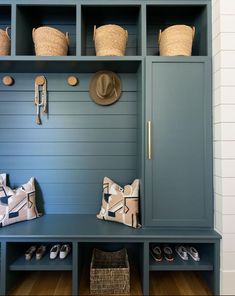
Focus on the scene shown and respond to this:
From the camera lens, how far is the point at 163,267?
1645 millimetres

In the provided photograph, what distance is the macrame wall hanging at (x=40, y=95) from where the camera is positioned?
207 centimetres

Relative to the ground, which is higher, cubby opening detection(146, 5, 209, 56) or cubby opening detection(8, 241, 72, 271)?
cubby opening detection(146, 5, 209, 56)

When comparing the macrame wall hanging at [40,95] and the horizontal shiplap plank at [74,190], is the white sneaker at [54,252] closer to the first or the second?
the horizontal shiplap plank at [74,190]

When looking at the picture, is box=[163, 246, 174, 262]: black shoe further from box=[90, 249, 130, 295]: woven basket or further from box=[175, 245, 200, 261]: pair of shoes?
box=[90, 249, 130, 295]: woven basket

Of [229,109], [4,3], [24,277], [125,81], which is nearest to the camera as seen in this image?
[229,109]

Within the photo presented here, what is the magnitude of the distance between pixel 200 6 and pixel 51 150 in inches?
71.8

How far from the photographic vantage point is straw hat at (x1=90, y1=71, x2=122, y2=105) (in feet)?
6.56

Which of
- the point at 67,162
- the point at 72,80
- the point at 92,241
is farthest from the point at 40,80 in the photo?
the point at 92,241

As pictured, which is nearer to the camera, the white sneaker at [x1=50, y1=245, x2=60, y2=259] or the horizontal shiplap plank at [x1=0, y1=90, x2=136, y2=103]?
the white sneaker at [x1=50, y1=245, x2=60, y2=259]

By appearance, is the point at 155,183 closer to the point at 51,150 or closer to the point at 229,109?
the point at 229,109

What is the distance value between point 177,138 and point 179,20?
3.94 ft

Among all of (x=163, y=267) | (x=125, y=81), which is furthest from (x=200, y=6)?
(x=163, y=267)

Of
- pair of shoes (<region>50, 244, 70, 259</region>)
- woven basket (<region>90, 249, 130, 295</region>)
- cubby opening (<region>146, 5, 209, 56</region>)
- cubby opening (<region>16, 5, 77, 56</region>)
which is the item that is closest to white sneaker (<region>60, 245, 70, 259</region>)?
pair of shoes (<region>50, 244, 70, 259</region>)

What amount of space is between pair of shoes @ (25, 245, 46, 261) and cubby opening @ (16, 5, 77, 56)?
5.44ft
